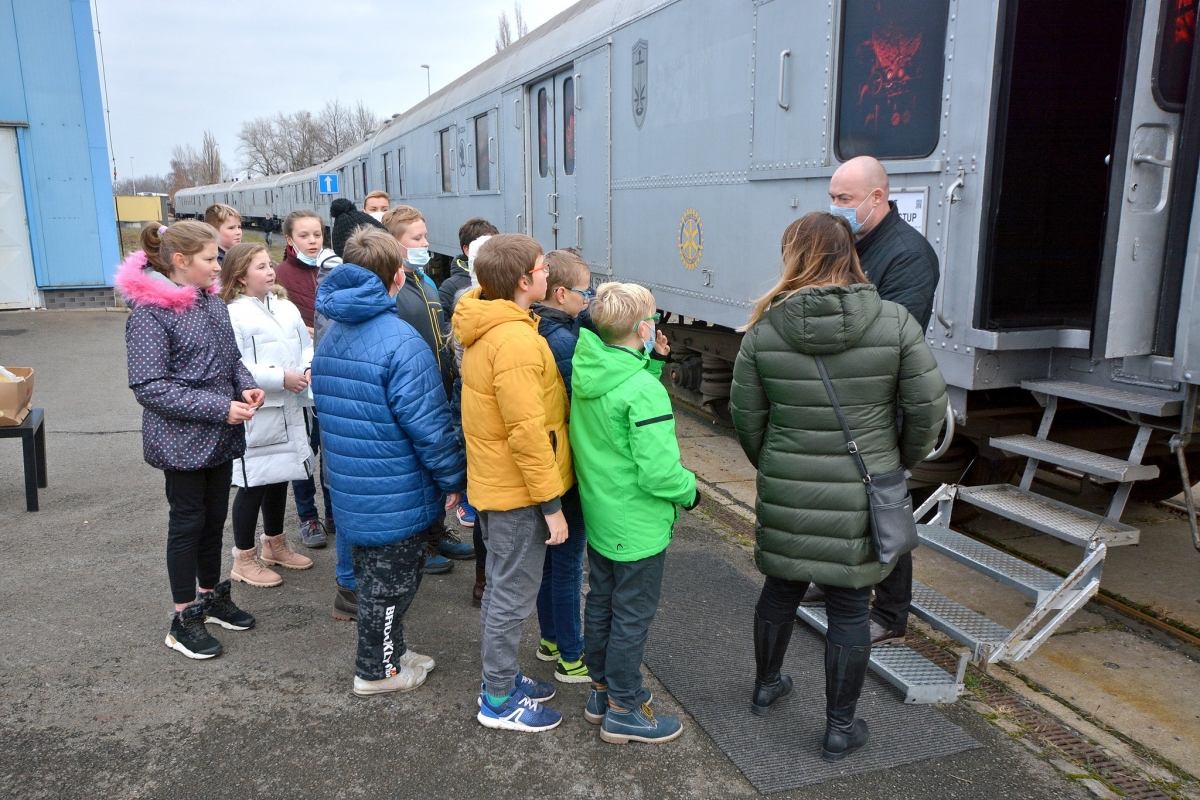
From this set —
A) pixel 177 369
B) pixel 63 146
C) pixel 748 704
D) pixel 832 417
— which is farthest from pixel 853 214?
pixel 63 146

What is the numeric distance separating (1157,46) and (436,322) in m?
3.16

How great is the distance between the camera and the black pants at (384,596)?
2.98 metres

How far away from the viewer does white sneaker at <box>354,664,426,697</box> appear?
3121mm

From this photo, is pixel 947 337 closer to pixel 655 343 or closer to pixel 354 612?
pixel 655 343

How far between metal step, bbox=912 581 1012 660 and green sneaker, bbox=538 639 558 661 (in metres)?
1.44

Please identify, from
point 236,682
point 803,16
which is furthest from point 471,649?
point 803,16

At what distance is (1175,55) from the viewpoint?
11.3ft

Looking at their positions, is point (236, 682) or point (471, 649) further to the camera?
point (471, 649)

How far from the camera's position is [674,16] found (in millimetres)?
5754

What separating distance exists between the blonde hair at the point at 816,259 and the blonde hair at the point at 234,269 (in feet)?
7.59

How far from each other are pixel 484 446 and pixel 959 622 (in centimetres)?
197

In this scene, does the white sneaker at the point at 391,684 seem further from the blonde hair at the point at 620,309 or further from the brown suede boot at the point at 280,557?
the blonde hair at the point at 620,309

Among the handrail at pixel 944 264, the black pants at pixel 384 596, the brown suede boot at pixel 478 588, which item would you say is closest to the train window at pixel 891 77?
the handrail at pixel 944 264

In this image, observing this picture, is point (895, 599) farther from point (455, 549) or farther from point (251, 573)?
point (251, 573)
